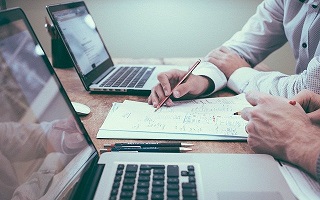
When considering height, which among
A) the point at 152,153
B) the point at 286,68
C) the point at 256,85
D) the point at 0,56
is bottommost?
the point at 286,68

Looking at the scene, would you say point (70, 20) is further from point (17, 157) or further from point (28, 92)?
point (17, 157)

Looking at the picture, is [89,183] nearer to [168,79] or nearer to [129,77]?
[168,79]

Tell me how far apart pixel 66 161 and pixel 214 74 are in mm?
664

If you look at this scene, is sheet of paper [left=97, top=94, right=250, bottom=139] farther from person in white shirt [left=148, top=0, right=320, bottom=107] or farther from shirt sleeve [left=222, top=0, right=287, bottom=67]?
shirt sleeve [left=222, top=0, right=287, bottom=67]

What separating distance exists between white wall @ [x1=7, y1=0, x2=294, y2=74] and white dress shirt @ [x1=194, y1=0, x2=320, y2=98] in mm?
871

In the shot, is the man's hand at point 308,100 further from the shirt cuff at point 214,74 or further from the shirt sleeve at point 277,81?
the shirt cuff at point 214,74

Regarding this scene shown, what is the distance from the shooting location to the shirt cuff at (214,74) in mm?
1115

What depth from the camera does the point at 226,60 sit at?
1.28m

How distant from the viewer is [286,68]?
2424 millimetres

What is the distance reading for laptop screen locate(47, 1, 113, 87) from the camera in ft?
3.67

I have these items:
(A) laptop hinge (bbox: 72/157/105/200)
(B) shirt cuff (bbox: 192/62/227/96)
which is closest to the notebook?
(A) laptop hinge (bbox: 72/157/105/200)

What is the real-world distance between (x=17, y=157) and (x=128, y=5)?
1945 mm

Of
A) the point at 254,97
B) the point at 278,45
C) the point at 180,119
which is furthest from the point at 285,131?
the point at 278,45

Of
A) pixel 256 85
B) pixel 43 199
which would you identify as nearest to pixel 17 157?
pixel 43 199
